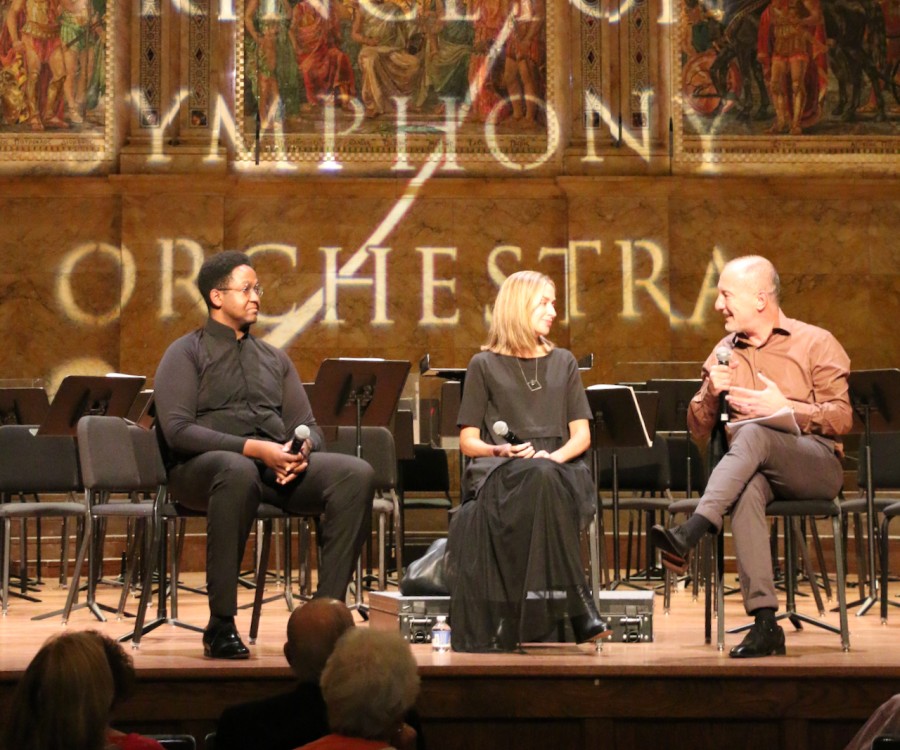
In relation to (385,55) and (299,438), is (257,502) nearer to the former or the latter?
(299,438)

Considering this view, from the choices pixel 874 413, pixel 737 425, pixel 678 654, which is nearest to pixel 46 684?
pixel 678 654

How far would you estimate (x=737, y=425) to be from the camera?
4664 millimetres

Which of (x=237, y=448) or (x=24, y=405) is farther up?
(x=24, y=405)

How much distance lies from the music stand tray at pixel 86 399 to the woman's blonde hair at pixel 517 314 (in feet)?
7.18

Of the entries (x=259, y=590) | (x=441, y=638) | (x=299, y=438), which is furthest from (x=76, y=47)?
(x=441, y=638)

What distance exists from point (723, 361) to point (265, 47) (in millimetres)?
6563

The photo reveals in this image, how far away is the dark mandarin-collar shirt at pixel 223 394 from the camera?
4.71 m

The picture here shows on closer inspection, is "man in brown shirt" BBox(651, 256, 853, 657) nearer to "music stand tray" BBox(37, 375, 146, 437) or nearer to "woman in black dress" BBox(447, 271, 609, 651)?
"woman in black dress" BBox(447, 271, 609, 651)

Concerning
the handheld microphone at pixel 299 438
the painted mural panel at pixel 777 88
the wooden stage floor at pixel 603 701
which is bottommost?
the wooden stage floor at pixel 603 701

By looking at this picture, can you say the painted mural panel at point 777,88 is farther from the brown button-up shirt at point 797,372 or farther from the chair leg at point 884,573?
the brown button-up shirt at point 797,372

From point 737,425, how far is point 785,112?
21.1 ft

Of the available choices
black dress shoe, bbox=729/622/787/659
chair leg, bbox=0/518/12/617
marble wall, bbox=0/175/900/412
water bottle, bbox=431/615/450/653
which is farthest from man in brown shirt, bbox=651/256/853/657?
marble wall, bbox=0/175/900/412

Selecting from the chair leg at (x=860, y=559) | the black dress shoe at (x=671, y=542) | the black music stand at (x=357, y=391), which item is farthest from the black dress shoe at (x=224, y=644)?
the chair leg at (x=860, y=559)

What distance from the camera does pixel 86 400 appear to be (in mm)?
6410
